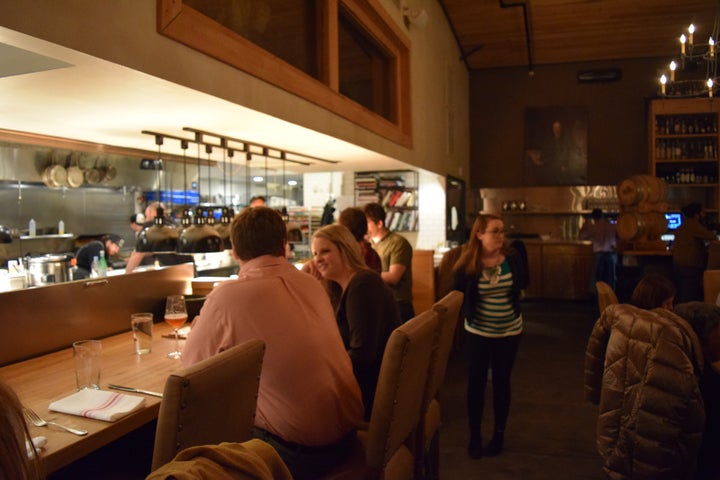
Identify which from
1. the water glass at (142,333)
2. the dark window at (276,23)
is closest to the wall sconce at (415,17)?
the dark window at (276,23)

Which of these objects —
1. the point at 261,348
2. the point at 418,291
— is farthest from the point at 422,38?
the point at 261,348

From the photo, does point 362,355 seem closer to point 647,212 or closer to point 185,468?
A: point 185,468

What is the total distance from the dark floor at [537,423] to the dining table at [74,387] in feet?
6.22

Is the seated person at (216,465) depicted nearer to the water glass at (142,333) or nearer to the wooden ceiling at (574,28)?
the water glass at (142,333)

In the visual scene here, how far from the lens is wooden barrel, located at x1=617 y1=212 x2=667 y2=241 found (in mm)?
7660

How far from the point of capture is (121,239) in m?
9.27

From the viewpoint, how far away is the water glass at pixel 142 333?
2873 mm

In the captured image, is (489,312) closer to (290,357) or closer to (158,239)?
(290,357)

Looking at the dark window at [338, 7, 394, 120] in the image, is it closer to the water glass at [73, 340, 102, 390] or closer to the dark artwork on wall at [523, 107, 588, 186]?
the water glass at [73, 340, 102, 390]

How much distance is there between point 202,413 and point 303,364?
1.75 ft

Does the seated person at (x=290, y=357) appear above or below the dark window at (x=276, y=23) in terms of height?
below

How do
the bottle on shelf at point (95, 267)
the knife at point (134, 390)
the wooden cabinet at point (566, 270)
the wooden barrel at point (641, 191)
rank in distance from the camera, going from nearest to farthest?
the knife at point (134, 390), the bottle on shelf at point (95, 267), the wooden barrel at point (641, 191), the wooden cabinet at point (566, 270)

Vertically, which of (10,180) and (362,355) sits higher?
(10,180)

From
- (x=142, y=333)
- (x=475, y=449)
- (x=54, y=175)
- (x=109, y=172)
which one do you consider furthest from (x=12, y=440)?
(x=109, y=172)
